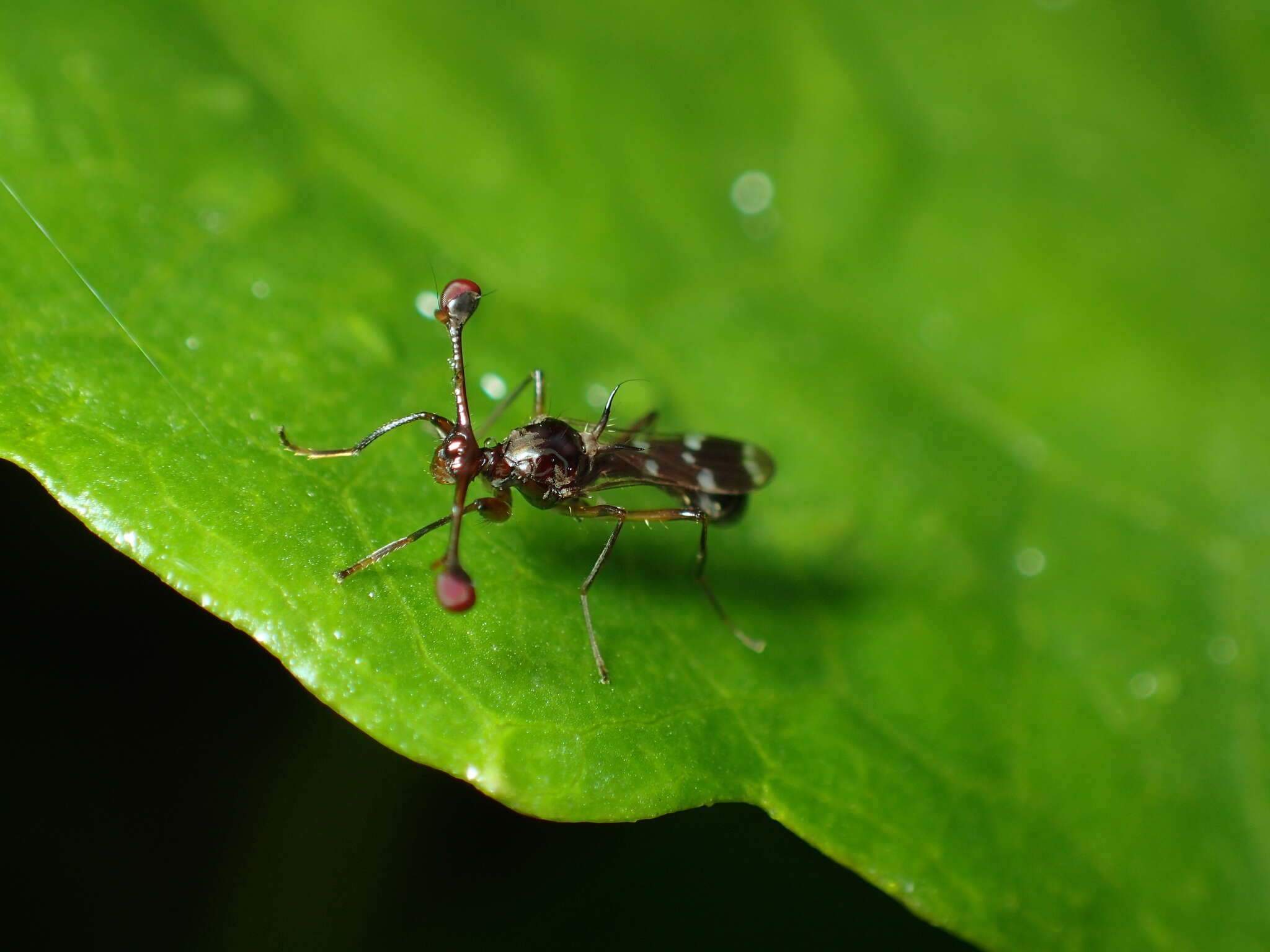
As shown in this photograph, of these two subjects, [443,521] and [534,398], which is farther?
[534,398]

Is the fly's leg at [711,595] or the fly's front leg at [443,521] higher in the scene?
the fly's front leg at [443,521]

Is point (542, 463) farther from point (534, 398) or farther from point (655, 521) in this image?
point (655, 521)

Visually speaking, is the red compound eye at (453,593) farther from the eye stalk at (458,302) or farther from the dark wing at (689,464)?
the dark wing at (689,464)

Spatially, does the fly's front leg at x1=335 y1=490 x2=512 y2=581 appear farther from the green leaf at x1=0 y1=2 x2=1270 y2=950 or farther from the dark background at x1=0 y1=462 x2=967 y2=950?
the dark background at x1=0 y1=462 x2=967 y2=950

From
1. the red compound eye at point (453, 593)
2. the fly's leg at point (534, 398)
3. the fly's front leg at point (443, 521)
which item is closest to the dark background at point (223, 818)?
the fly's front leg at point (443, 521)

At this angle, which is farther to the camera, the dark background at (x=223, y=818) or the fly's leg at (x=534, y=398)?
the fly's leg at (x=534, y=398)

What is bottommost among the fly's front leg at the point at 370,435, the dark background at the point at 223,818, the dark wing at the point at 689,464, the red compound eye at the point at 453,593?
the dark background at the point at 223,818

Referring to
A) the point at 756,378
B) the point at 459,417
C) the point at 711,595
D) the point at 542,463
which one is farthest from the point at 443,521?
the point at 756,378
